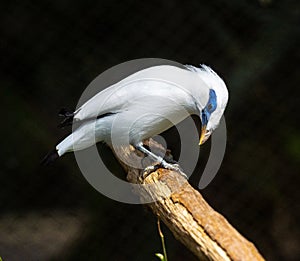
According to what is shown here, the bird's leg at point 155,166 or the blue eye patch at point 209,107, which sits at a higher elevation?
the blue eye patch at point 209,107

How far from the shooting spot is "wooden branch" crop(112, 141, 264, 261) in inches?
41.9

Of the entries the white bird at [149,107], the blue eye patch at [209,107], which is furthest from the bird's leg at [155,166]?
the blue eye patch at [209,107]

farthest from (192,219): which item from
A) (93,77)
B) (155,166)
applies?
(93,77)

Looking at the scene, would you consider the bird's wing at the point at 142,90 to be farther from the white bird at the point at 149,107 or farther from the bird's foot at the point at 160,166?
the bird's foot at the point at 160,166

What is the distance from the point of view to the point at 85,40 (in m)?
1.80

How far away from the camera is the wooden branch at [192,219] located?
106 centimetres

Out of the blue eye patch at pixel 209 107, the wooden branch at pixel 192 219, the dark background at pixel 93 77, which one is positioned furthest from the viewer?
the dark background at pixel 93 77

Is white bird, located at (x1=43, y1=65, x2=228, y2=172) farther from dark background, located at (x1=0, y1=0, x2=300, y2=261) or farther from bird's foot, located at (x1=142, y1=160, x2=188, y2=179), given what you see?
dark background, located at (x1=0, y1=0, x2=300, y2=261)

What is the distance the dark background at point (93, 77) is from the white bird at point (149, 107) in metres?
0.45

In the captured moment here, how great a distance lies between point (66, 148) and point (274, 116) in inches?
28.7

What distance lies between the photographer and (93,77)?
1.80 meters

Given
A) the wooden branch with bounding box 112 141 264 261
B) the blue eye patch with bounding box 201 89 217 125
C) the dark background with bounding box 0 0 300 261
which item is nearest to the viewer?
the wooden branch with bounding box 112 141 264 261

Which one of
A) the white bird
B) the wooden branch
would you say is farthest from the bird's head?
the wooden branch

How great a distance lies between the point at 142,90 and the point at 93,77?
0.51 meters
